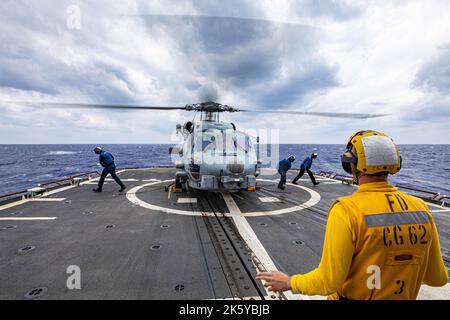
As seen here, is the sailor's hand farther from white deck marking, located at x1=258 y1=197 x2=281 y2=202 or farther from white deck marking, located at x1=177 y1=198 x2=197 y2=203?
white deck marking, located at x1=258 y1=197 x2=281 y2=202

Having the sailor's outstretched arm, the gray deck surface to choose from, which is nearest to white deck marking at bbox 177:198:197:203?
the gray deck surface

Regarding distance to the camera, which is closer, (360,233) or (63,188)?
(360,233)

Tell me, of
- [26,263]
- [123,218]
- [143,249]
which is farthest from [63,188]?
[143,249]

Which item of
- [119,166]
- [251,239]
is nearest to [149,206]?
[251,239]

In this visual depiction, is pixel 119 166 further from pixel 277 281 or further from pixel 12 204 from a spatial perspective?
pixel 277 281

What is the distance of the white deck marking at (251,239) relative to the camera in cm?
409

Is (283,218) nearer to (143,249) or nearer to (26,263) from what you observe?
(143,249)

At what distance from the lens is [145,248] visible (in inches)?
189

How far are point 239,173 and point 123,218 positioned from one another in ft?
12.9

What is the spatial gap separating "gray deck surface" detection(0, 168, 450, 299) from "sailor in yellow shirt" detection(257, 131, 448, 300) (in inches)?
88.5

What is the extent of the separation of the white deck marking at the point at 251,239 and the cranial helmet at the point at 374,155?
255 cm

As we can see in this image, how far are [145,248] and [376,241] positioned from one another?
4.53 m

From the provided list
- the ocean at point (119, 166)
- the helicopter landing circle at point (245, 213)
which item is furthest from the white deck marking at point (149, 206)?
the ocean at point (119, 166)

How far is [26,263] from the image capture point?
13.6 ft
